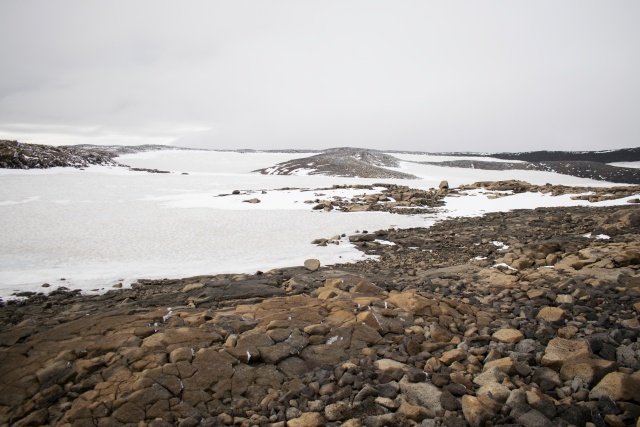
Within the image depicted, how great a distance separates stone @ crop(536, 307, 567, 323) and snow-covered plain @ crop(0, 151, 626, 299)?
20.2ft

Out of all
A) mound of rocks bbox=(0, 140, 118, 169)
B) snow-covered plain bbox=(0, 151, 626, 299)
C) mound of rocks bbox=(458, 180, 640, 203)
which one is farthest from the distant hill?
mound of rocks bbox=(458, 180, 640, 203)

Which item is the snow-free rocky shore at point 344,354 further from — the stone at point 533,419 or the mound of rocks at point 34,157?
the mound of rocks at point 34,157

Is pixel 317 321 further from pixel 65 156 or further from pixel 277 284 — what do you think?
pixel 65 156

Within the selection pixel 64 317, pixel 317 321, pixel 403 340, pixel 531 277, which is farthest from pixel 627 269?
pixel 64 317

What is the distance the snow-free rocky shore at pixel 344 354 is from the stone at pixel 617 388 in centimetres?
1

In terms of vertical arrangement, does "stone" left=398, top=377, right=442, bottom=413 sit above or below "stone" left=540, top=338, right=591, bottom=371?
below

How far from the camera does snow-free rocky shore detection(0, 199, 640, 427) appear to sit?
393 cm

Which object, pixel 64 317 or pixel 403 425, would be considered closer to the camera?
pixel 403 425

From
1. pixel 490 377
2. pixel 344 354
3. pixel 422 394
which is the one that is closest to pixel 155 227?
pixel 344 354

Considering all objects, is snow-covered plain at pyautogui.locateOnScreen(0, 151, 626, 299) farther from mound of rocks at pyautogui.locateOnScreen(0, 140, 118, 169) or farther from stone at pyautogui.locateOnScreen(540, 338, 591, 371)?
stone at pyautogui.locateOnScreen(540, 338, 591, 371)

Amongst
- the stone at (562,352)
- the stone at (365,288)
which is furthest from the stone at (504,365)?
the stone at (365,288)

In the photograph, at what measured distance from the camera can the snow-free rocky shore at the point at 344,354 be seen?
12.9 feet

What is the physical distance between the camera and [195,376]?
457cm

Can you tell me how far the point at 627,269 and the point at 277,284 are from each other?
25.6 ft
